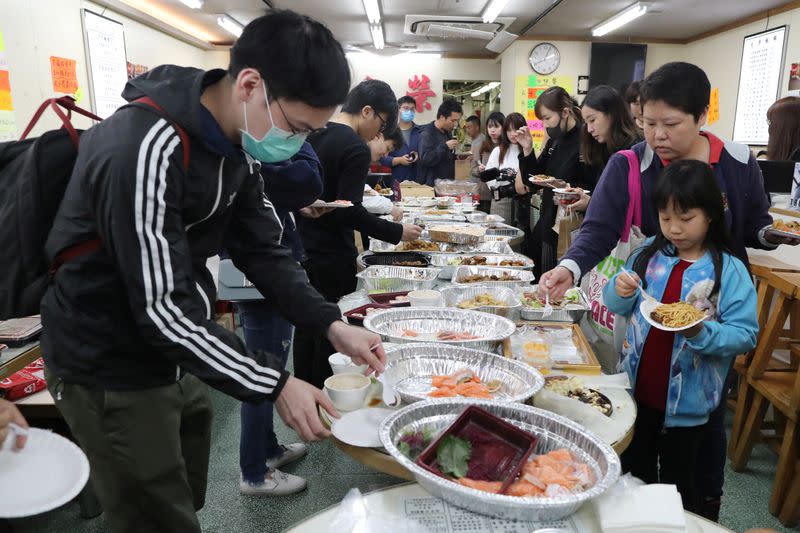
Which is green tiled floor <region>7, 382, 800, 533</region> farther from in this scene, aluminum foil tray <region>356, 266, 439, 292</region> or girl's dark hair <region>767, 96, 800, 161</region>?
girl's dark hair <region>767, 96, 800, 161</region>

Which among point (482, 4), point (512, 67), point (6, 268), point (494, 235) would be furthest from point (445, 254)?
point (512, 67)

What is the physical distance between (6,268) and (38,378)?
1546 mm

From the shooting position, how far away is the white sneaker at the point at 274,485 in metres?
2.28

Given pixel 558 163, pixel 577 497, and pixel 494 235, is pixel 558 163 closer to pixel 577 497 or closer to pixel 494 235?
pixel 494 235

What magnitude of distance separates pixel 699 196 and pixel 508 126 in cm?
410

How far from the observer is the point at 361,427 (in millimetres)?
1206

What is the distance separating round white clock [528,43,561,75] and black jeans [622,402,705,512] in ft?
26.5

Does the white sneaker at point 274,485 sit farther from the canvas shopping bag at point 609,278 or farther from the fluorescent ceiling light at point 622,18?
the fluorescent ceiling light at point 622,18

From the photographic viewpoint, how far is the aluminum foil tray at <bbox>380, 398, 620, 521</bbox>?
2.98ft

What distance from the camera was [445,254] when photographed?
299cm

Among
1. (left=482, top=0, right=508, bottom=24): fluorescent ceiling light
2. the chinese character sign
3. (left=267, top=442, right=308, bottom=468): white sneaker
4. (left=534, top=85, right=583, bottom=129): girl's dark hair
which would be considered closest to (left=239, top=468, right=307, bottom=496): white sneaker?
(left=267, top=442, right=308, bottom=468): white sneaker

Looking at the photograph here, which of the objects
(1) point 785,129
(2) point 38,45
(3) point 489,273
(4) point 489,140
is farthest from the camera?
(4) point 489,140

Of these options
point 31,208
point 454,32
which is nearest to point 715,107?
point 454,32

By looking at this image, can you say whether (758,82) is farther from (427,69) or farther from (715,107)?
(427,69)
